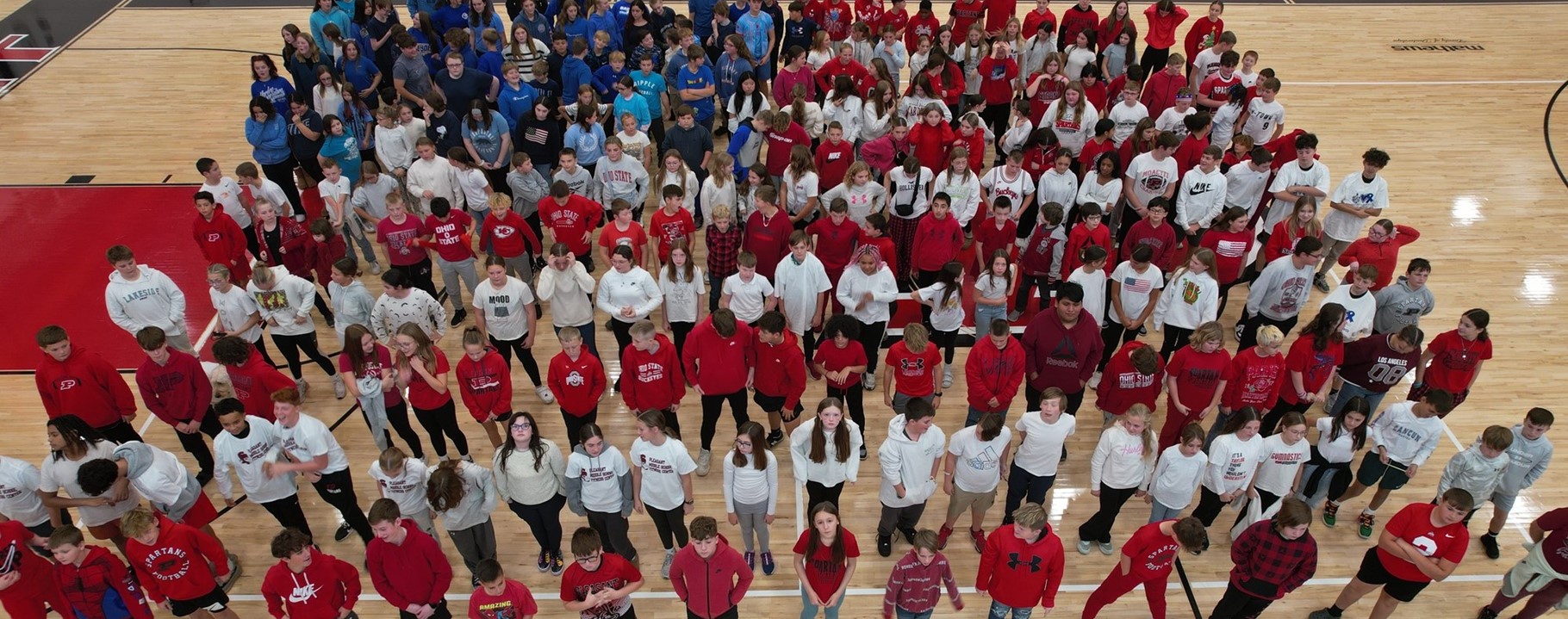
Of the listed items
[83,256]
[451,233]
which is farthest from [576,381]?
[83,256]

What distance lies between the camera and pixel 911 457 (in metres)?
6.75

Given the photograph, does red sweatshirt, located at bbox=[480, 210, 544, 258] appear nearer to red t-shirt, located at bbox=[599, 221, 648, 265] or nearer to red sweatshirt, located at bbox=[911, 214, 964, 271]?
red t-shirt, located at bbox=[599, 221, 648, 265]

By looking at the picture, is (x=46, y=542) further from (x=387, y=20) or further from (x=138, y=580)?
(x=387, y=20)

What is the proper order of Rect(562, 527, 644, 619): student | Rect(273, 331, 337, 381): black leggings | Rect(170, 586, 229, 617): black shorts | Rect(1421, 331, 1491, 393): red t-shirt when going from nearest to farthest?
Rect(562, 527, 644, 619): student < Rect(170, 586, 229, 617): black shorts < Rect(1421, 331, 1491, 393): red t-shirt < Rect(273, 331, 337, 381): black leggings

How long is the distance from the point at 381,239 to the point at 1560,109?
16280 mm

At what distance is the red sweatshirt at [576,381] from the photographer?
7.38 meters

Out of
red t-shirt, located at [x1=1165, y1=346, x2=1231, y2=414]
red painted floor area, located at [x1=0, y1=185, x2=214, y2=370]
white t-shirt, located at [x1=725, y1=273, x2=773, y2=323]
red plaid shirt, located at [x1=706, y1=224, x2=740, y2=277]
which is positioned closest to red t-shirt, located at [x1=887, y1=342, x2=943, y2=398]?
white t-shirt, located at [x1=725, y1=273, x2=773, y2=323]

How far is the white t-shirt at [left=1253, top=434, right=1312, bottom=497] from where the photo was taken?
6961 mm

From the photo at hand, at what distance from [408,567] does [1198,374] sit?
224 inches

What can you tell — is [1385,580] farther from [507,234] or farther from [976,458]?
[507,234]

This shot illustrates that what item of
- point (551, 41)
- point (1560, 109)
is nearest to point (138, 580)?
point (551, 41)

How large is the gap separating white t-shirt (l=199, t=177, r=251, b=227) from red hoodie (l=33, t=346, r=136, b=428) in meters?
2.54

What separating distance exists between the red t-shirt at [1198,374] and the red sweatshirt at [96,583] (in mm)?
7326

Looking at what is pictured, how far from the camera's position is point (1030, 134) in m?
10.4
